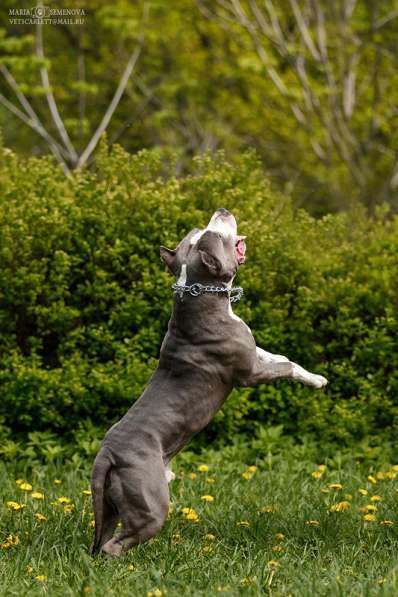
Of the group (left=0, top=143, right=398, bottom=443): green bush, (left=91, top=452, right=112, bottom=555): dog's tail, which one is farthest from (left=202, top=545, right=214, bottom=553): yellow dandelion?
(left=0, top=143, right=398, bottom=443): green bush

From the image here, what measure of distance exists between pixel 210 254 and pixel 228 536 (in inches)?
63.3

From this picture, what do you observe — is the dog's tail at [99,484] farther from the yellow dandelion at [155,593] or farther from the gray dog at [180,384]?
the yellow dandelion at [155,593]

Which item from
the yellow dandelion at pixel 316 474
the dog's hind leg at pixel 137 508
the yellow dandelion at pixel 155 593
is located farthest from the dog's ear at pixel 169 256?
the yellow dandelion at pixel 316 474

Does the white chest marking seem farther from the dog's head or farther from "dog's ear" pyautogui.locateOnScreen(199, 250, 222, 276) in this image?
"dog's ear" pyautogui.locateOnScreen(199, 250, 222, 276)

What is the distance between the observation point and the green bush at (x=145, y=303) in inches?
282

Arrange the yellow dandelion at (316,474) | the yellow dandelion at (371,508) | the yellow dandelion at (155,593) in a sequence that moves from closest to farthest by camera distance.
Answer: the yellow dandelion at (155,593)
the yellow dandelion at (371,508)
the yellow dandelion at (316,474)

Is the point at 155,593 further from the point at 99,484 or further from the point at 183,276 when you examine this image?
the point at 183,276

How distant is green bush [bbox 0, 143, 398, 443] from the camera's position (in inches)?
282

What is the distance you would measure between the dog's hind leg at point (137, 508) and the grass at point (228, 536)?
0.36 ft

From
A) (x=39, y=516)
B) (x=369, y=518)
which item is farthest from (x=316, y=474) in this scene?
(x=39, y=516)

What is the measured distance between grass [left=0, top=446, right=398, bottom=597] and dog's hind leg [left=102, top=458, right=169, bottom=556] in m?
0.11

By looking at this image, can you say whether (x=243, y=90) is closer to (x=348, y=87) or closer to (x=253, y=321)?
(x=348, y=87)

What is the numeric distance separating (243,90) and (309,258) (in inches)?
404

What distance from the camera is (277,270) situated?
7477 millimetres
